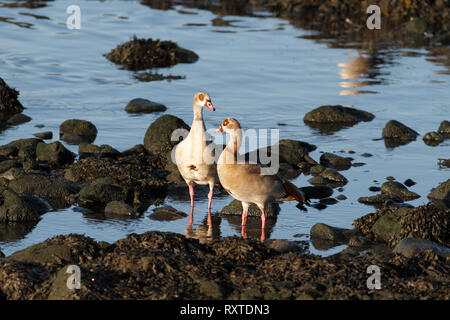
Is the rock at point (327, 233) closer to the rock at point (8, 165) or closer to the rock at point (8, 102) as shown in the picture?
the rock at point (8, 165)

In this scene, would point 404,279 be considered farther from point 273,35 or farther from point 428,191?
point 273,35

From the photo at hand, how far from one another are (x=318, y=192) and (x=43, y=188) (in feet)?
20.1

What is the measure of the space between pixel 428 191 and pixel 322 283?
711cm

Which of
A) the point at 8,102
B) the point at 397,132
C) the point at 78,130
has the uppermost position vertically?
the point at 8,102

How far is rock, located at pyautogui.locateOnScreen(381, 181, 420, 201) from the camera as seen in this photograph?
16938 mm

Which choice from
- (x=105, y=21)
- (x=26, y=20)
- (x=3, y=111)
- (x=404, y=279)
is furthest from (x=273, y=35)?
(x=404, y=279)

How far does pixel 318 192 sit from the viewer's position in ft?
56.7

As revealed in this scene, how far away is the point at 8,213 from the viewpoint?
49.8 ft

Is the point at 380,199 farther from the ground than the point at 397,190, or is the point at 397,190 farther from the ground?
the point at 397,190

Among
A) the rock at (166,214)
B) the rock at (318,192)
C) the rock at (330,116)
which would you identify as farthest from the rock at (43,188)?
the rock at (330,116)

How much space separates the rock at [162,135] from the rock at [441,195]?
646 cm

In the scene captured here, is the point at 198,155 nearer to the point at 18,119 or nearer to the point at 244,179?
the point at 244,179

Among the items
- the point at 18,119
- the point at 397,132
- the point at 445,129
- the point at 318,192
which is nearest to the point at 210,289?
the point at 318,192

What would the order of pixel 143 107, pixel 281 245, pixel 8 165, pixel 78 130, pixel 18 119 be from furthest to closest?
pixel 143 107
pixel 18 119
pixel 78 130
pixel 8 165
pixel 281 245
